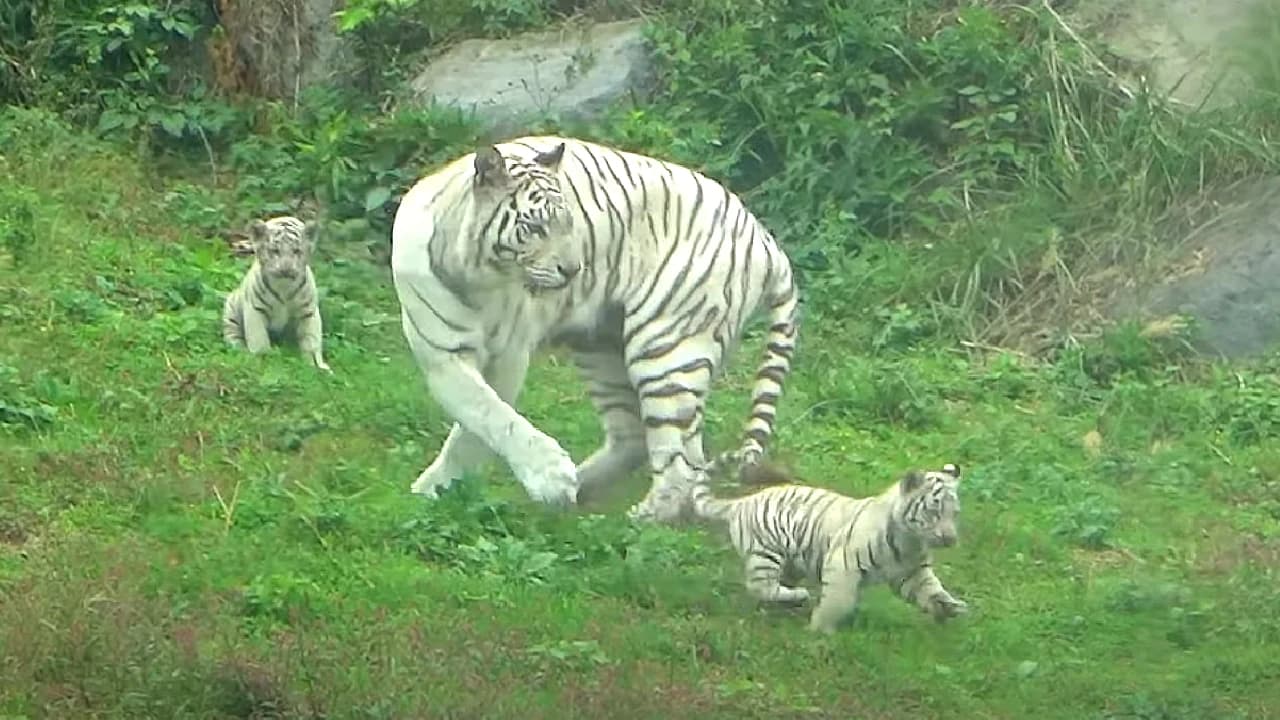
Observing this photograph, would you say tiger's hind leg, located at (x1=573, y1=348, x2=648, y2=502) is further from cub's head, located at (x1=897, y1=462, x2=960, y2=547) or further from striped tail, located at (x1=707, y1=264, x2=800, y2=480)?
cub's head, located at (x1=897, y1=462, x2=960, y2=547)

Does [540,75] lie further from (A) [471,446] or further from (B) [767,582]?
(B) [767,582]

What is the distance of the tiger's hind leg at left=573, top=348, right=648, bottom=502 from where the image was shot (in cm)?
802

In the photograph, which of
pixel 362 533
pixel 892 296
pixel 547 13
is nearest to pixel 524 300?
pixel 362 533

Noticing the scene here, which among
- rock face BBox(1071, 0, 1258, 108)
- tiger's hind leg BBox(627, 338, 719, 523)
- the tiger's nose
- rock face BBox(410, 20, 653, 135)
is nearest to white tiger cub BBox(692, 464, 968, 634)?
tiger's hind leg BBox(627, 338, 719, 523)

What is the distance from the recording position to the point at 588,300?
761 centimetres

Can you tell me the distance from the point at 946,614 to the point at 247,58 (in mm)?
7251

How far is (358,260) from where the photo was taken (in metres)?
11.2

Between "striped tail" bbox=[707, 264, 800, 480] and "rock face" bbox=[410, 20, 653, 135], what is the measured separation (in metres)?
4.24

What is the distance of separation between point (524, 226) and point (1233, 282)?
416 cm

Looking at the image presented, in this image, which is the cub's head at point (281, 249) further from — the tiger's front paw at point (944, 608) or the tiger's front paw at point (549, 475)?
the tiger's front paw at point (944, 608)

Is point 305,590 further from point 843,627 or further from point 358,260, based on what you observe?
point 358,260

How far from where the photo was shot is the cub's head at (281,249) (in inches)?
376

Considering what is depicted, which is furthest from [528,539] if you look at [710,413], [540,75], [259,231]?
[540,75]

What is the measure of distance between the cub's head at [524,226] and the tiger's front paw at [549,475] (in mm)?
487
